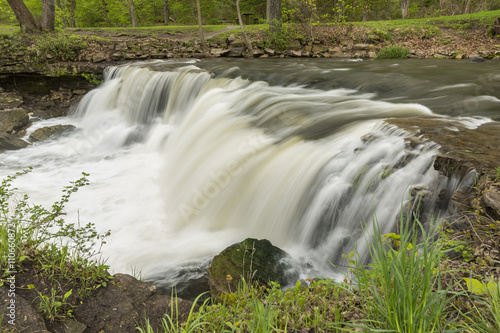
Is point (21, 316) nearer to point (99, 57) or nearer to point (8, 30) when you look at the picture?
point (99, 57)

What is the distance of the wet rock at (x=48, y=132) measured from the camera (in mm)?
9281

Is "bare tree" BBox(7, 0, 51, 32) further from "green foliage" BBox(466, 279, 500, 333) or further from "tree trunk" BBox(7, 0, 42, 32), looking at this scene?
"green foliage" BBox(466, 279, 500, 333)

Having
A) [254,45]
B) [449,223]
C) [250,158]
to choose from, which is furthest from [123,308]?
[254,45]

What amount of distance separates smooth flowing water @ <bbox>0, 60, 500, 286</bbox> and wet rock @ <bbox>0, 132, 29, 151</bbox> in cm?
26

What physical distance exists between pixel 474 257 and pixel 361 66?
9.64 metres

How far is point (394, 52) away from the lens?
516 inches

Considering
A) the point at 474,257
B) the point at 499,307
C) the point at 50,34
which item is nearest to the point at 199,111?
the point at 474,257

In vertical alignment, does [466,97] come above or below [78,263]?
above

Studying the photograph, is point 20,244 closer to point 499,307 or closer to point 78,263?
point 78,263

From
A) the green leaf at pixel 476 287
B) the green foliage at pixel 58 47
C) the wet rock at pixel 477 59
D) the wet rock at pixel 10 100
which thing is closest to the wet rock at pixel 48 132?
the wet rock at pixel 10 100

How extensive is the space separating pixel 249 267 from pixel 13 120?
9414mm

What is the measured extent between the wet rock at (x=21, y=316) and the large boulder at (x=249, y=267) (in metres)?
1.41

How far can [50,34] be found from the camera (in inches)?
546

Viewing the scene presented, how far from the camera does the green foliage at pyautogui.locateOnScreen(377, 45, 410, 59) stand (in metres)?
13.0
